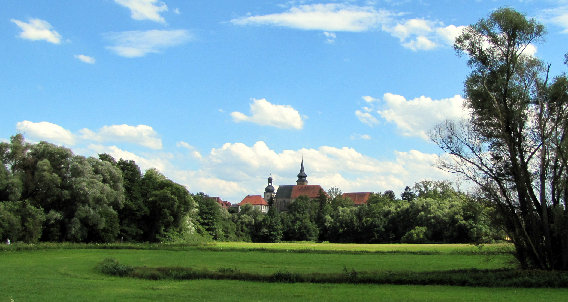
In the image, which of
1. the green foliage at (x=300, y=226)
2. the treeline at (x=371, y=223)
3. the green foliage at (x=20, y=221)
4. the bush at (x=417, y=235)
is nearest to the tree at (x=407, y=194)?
the treeline at (x=371, y=223)

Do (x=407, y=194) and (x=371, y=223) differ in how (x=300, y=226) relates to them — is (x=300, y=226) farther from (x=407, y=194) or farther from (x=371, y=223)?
(x=407, y=194)

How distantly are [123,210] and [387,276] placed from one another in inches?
2223

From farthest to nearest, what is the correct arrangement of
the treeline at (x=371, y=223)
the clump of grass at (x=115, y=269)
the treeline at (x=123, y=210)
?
the treeline at (x=371, y=223) < the treeline at (x=123, y=210) < the clump of grass at (x=115, y=269)

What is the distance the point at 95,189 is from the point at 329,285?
4669 centimetres

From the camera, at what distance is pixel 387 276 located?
94.6 feet

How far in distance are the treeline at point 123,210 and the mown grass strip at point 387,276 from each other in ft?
15.5

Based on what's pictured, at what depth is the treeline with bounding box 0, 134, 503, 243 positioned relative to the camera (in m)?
60.9

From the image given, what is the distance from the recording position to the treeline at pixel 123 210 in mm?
60906

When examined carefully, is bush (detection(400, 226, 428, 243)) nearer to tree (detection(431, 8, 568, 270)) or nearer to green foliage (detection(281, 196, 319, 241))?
green foliage (detection(281, 196, 319, 241))

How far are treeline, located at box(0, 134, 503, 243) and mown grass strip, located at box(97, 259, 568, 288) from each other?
186 inches

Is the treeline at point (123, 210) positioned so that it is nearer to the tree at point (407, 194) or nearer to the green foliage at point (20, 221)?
the green foliage at point (20, 221)

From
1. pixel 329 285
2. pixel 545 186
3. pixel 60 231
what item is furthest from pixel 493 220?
pixel 60 231

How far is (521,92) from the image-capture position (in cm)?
3266

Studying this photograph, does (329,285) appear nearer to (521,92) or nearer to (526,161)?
(526,161)
